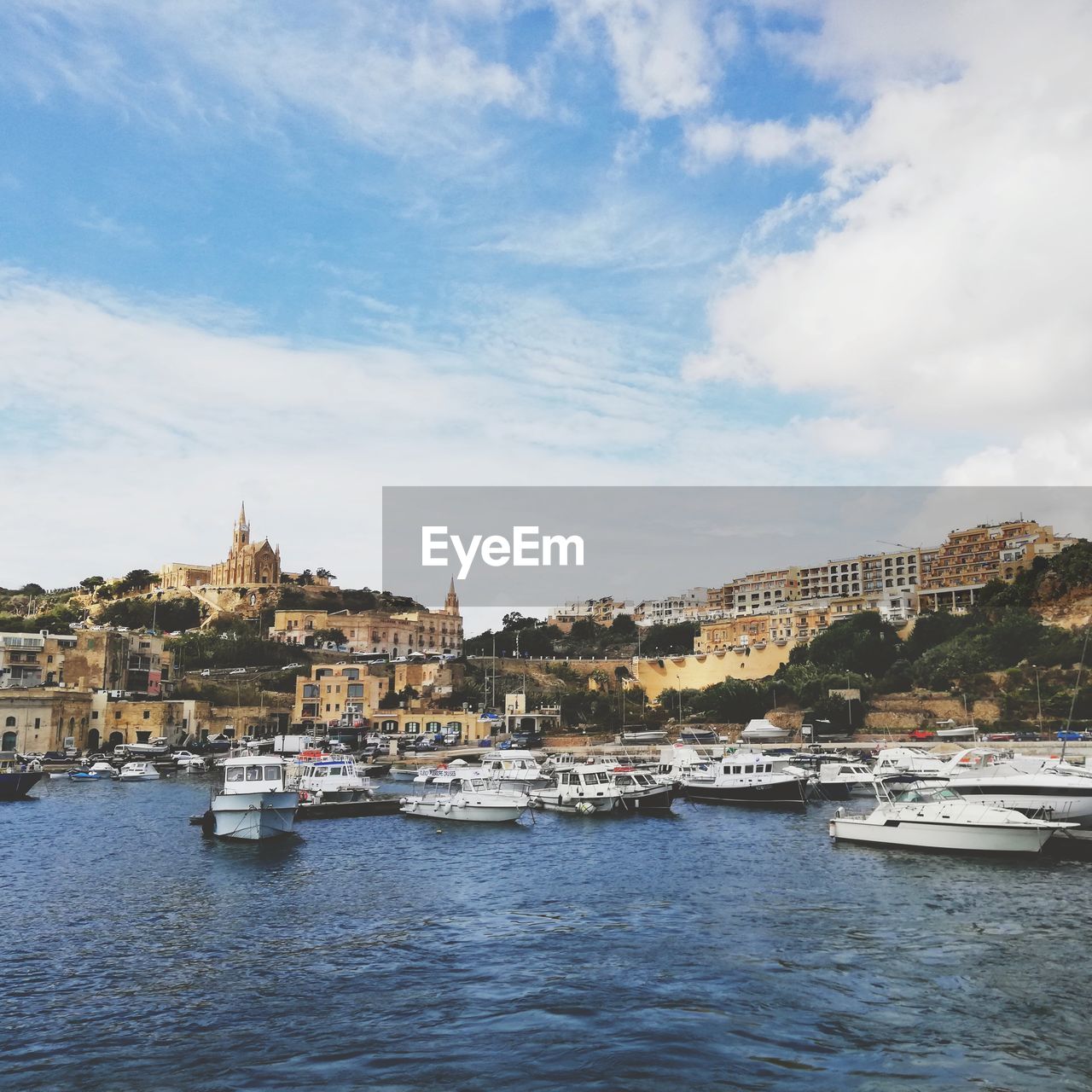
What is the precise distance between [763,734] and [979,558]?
60595mm

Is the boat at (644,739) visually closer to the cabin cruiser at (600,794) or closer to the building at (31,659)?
the cabin cruiser at (600,794)

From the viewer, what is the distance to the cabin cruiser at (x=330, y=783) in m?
46.8

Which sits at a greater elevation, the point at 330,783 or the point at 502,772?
the point at 502,772

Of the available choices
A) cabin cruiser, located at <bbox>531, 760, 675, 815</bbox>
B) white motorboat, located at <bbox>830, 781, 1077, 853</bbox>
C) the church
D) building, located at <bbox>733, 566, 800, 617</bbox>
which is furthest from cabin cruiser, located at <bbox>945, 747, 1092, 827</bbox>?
the church

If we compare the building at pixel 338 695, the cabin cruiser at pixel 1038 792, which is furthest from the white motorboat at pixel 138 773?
the cabin cruiser at pixel 1038 792


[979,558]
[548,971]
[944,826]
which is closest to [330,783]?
[944,826]

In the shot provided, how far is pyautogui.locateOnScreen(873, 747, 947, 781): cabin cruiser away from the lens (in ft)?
147

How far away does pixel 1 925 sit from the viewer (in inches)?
880

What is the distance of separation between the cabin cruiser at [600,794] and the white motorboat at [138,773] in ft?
111

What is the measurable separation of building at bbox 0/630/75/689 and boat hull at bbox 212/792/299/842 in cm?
6024

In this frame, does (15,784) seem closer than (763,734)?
Yes

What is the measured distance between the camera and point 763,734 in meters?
73.5

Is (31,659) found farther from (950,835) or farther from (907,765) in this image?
(950,835)

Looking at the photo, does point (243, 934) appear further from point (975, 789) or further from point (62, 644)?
point (62, 644)
